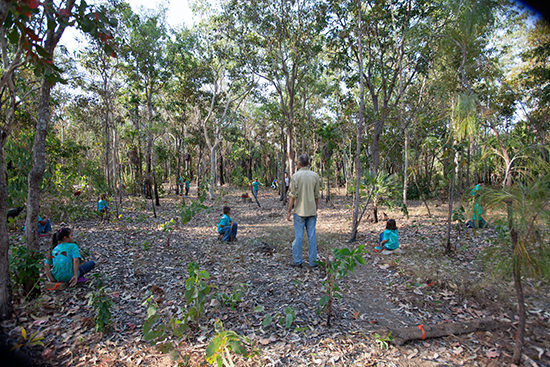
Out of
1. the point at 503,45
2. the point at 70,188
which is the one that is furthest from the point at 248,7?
the point at 503,45

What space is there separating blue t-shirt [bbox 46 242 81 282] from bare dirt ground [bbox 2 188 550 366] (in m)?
0.26

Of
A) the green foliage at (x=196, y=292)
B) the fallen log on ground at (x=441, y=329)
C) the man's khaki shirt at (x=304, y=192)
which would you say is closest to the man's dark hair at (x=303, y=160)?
the man's khaki shirt at (x=304, y=192)

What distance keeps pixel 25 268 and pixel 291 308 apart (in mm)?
3423

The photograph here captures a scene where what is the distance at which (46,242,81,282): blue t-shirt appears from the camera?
4.22 m

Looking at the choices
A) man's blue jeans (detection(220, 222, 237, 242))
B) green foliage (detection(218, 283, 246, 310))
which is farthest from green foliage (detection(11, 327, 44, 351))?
man's blue jeans (detection(220, 222, 237, 242))

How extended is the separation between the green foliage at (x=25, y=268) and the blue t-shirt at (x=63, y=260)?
1.58 ft

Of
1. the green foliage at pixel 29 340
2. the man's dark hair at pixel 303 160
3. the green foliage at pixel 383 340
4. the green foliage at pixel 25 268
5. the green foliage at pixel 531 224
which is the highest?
the man's dark hair at pixel 303 160

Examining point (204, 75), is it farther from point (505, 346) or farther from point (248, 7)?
point (505, 346)

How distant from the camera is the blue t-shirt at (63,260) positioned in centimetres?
422

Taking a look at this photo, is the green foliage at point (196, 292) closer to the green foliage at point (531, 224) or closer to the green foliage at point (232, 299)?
the green foliage at point (232, 299)

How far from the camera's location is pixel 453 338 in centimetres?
308

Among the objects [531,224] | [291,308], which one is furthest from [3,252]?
[531,224]

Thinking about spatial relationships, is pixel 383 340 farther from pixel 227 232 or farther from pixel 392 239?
pixel 227 232

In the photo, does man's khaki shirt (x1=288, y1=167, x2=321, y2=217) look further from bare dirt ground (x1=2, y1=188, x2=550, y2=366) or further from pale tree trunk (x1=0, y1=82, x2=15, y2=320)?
pale tree trunk (x1=0, y1=82, x2=15, y2=320)
